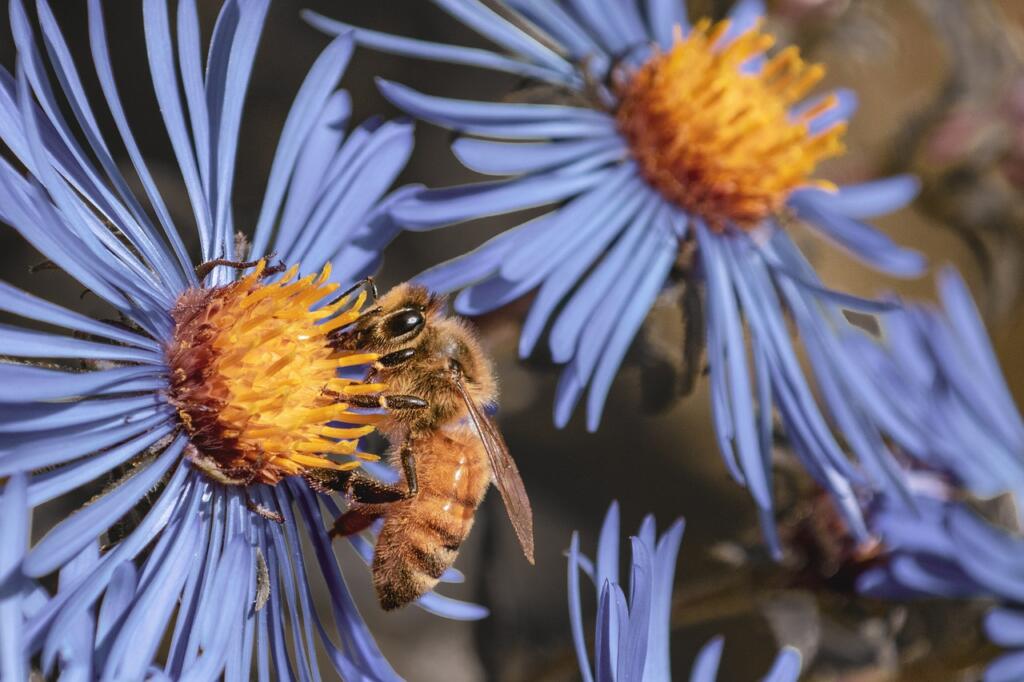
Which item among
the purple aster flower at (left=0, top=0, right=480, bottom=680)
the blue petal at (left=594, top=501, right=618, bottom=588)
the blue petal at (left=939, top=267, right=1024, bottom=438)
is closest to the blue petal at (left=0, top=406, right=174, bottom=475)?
the purple aster flower at (left=0, top=0, right=480, bottom=680)

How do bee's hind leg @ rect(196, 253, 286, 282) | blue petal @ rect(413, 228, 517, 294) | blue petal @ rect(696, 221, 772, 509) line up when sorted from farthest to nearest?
blue petal @ rect(696, 221, 772, 509) < blue petal @ rect(413, 228, 517, 294) < bee's hind leg @ rect(196, 253, 286, 282)

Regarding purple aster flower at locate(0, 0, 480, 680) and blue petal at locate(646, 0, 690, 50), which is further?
blue petal at locate(646, 0, 690, 50)

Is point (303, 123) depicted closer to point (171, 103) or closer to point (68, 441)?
point (171, 103)

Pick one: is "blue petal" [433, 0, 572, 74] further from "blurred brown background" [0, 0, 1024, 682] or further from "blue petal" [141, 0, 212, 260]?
"blue petal" [141, 0, 212, 260]

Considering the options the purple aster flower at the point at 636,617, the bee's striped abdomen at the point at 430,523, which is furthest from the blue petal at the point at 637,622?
the bee's striped abdomen at the point at 430,523


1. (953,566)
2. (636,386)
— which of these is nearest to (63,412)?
(636,386)

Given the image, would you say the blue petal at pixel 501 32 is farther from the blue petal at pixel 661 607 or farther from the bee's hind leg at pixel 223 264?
the blue petal at pixel 661 607

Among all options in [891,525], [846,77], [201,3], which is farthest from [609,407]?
[846,77]
